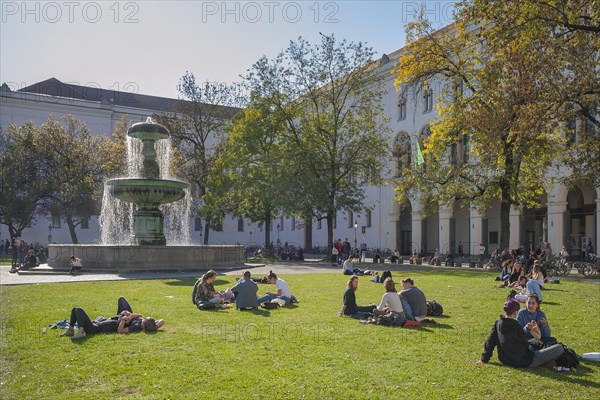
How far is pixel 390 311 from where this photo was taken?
36.6 feet

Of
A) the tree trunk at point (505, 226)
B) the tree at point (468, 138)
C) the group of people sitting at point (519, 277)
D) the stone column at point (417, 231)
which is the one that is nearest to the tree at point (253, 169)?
the tree at point (468, 138)

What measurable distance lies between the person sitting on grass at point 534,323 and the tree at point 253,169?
97.9 feet

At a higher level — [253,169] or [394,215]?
[253,169]

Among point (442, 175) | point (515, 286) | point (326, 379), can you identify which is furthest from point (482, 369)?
point (442, 175)

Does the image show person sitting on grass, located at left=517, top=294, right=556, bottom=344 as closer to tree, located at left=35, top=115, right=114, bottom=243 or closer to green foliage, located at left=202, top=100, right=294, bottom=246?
green foliage, located at left=202, top=100, right=294, bottom=246

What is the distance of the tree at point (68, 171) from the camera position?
46562 mm

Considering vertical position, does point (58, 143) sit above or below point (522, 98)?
above

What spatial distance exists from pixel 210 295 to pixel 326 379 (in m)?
6.47

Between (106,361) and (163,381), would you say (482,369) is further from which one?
(106,361)

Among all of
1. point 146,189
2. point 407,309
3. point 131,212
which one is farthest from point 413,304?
point 131,212

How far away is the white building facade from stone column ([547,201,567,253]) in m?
0.06

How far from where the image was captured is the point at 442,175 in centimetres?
3078

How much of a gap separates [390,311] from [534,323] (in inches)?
126

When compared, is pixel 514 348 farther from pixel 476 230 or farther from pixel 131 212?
pixel 476 230
